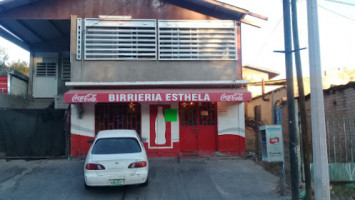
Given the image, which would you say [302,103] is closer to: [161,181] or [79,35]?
[161,181]

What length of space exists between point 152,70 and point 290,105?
616cm

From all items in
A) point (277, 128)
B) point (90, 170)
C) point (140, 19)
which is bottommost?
point (90, 170)

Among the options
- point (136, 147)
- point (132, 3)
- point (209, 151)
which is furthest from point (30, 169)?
point (132, 3)

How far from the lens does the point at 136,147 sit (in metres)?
7.41

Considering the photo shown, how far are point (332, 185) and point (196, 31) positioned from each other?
296 inches

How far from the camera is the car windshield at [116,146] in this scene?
23.7ft

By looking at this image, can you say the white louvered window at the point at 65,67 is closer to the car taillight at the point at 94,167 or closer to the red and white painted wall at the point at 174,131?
the red and white painted wall at the point at 174,131

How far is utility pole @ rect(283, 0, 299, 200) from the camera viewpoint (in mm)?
6312

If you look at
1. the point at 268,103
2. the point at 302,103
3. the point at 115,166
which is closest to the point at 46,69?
the point at 115,166

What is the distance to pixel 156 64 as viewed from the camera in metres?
11.2

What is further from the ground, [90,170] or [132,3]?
[132,3]

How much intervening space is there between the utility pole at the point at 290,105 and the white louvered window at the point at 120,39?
5.90 m

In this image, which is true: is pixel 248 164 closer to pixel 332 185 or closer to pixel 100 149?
pixel 332 185

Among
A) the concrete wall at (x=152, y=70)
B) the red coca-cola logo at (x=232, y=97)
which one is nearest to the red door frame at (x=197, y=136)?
the concrete wall at (x=152, y=70)
